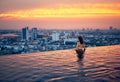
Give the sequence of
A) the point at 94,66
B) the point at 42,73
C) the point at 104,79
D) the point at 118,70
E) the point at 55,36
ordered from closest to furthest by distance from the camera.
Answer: the point at 104,79, the point at 42,73, the point at 118,70, the point at 94,66, the point at 55,36

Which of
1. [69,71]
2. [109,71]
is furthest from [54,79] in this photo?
[109,71]

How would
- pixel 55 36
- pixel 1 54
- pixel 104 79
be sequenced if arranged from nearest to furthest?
pixel 104 79 → pixel 1 54 → pixel 55 36

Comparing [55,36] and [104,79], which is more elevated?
[55,36]

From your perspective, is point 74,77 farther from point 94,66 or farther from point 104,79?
point 94,66

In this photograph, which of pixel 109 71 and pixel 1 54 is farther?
pixel 1 54

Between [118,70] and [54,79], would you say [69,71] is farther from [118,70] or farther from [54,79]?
[118,70]

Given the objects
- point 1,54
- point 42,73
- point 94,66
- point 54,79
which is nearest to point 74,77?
point 54,79

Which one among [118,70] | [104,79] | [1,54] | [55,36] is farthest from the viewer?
[55,36]

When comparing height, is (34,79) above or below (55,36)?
below

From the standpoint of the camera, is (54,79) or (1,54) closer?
(54,79)
